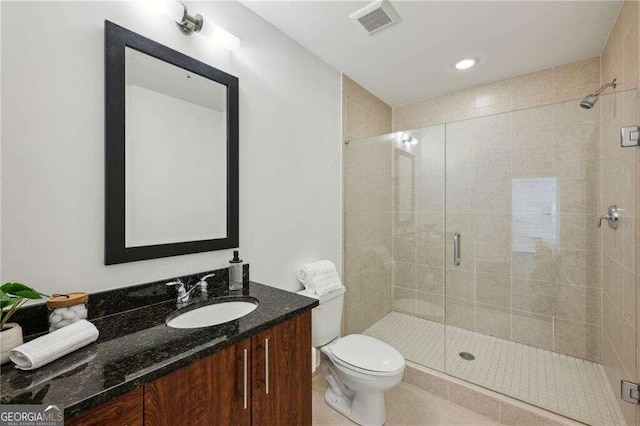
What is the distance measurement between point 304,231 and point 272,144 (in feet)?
2.13

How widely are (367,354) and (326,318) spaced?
333 mm

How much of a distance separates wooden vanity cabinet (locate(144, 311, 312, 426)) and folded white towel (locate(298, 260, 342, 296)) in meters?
0.64

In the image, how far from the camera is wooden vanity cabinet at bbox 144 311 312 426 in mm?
785

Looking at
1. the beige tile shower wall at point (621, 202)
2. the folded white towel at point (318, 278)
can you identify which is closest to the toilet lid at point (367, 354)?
the folded white towel at point (318, 278)

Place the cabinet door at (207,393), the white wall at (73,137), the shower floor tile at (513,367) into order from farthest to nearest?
the shower floor tile at (513,367), the white wall at (73,137), the cabinet door at (207,393)

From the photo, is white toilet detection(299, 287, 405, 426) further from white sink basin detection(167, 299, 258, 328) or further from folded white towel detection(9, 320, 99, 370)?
folded white towel detection(9, 320, 99, 370)

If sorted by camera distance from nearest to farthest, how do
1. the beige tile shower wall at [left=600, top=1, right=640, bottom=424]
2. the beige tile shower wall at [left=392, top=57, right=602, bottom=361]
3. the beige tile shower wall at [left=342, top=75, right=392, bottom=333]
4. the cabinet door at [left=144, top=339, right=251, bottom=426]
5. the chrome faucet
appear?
the cabinet door at [left=144, top=339, right=251, bottom=426] < the chrome faucet < the beige tile shower wall at [left=600, top=1, right=640, bottom=424] < the beige tile shower wall at [left=392, top=57, right=602, bottom=361] < the beige tile shower wall at [left=342, top=75, right=392, bottom=333]

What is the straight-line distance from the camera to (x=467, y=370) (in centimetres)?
204

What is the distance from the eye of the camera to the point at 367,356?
66.8 inches

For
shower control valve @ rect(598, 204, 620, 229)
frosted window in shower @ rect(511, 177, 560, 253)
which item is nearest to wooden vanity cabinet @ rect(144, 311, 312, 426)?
shower control valve @ rect(598, 204, 620, 229)

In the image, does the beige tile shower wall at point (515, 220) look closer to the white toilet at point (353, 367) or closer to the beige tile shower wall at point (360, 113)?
the beige tile shower wall at point (360, 113)

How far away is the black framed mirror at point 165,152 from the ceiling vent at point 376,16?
33.8 inches

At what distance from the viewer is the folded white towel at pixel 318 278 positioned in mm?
1895

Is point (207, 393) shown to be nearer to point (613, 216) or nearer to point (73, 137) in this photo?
point (73, 137)
